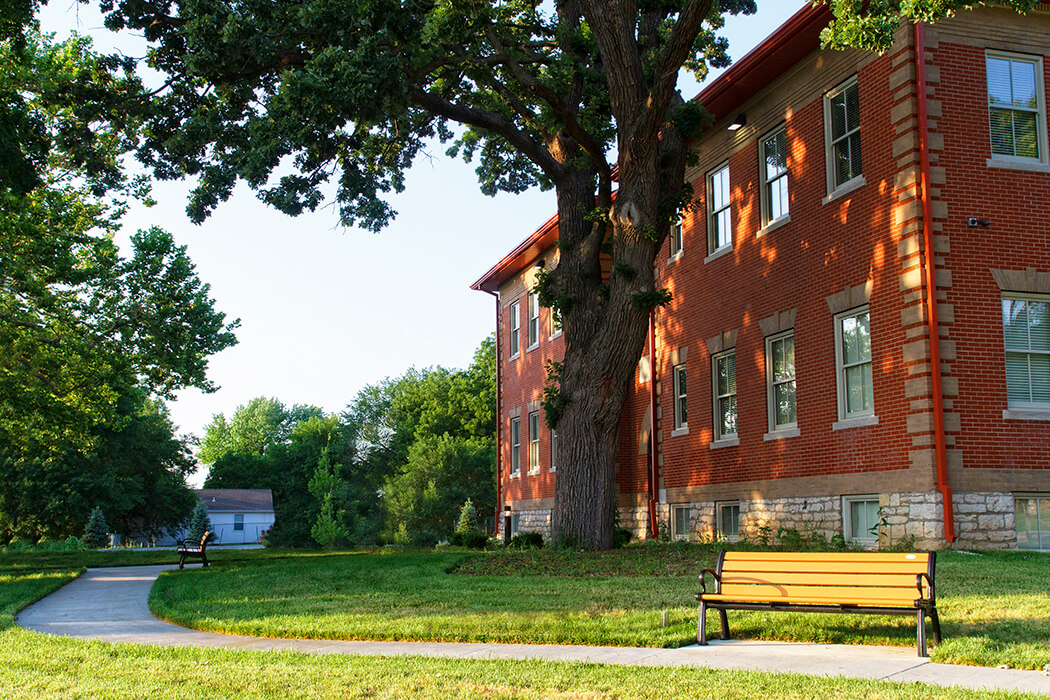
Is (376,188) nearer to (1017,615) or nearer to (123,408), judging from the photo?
(1017,615)

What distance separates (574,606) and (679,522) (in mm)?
12462

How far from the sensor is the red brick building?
14.1 metres

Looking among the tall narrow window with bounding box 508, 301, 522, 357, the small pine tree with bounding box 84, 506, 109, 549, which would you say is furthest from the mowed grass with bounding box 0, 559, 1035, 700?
the small pine tree with bounding box 84, 506, 109, 549

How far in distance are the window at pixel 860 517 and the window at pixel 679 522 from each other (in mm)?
6030

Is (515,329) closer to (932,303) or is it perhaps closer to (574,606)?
(932,303)

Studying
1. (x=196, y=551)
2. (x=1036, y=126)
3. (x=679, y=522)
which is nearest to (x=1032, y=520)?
(x=1036, y=126)

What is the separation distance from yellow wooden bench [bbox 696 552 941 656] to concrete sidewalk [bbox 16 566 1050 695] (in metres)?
0.31

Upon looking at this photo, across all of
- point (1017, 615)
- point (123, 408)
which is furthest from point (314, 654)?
point (123, 408)

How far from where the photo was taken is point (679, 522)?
2197 centimetres

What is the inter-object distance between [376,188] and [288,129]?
18.0 ft

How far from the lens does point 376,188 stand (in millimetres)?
20547

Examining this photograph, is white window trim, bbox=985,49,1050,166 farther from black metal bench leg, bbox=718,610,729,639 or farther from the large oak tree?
black metal bench leg, bbox=718,610,729,639

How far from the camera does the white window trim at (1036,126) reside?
1492 cm

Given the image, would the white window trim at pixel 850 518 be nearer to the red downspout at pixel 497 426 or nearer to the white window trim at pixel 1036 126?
the white window trim at pixel 1036 126
